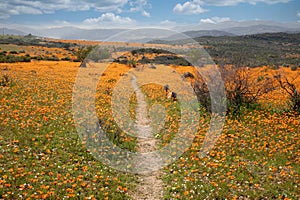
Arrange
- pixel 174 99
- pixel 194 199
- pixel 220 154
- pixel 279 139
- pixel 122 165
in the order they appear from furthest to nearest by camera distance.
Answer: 1. pixel 174 99
2. pixel 279 139
3. pixel 220 154
4. pixel 122 165
5. pixel 194 199

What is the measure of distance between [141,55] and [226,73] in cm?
5039

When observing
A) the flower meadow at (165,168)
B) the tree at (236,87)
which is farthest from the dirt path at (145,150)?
the tree at (236,87)

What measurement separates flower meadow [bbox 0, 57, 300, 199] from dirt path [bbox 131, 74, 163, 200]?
202 millimetres

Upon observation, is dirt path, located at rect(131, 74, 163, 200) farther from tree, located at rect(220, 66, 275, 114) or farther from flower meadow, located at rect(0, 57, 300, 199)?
tree, located at rect(220, 66, 275, 114)

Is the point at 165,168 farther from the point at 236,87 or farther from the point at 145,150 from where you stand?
the point at 236,87

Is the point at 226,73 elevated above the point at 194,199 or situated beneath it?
elevated above

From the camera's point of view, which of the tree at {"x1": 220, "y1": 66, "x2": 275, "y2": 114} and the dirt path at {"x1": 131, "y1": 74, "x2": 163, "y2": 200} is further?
the tree at {"x1": 220, "y1": 66, "x2": 275, "y2": 114}

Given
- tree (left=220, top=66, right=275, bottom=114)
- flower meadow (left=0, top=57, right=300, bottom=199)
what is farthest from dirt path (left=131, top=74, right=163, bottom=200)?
tree (left=220, top=66, right=275, bottom=114)

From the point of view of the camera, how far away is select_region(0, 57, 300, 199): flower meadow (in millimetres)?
7438

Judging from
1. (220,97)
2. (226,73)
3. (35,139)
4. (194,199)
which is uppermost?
(226,73)

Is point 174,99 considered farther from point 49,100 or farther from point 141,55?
point 141,55

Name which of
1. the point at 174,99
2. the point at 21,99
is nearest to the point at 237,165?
the point at 174,99

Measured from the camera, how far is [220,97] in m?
15.6

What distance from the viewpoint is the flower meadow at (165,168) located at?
7.44 m
